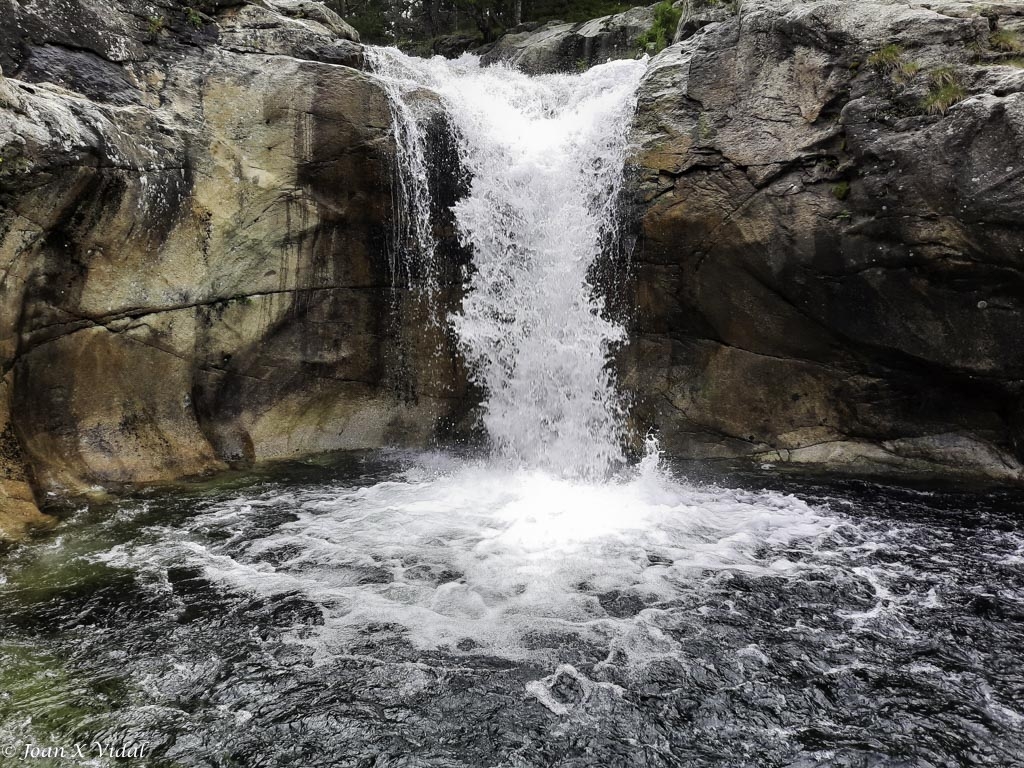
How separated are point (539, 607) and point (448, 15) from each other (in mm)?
25883

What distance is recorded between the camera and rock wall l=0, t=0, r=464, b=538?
785cm

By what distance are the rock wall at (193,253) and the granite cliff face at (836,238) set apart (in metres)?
3.90

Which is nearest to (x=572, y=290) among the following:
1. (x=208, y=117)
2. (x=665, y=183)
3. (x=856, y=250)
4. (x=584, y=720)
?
(x=665, y=183)

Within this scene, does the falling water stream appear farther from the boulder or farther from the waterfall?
the boulder

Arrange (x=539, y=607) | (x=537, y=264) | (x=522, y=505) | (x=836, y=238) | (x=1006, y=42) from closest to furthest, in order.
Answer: (x=539, y=607) → (x=1006, y=42) → (x=522, y=505) → (x=836, y=238) → (x=537, y=264)

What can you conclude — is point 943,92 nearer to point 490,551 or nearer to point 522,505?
point 522,505

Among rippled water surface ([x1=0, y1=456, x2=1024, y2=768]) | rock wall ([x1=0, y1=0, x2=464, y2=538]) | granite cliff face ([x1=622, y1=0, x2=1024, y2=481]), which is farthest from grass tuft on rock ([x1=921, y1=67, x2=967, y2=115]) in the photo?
rock wall ([x1=0, y1=0, x2=464, y2=538])

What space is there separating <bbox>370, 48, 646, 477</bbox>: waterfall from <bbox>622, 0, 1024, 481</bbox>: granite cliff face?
0.65 metres

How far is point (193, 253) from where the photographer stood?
9.23m

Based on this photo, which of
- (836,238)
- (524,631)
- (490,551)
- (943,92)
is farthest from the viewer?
(836,238)

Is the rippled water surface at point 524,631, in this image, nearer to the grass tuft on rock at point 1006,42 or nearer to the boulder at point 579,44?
the grass tuft on rock at point 1006,42

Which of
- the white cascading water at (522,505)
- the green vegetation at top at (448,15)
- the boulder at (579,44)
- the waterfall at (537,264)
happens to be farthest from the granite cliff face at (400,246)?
the green vegetation at top at (448,15)

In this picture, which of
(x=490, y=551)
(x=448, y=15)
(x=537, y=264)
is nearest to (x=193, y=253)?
(x=537, y=264)

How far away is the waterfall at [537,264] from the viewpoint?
1041cm
